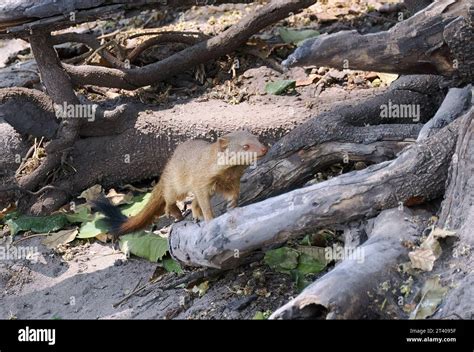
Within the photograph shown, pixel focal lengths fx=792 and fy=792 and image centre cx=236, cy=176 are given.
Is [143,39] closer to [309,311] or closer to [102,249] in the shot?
[102,249]

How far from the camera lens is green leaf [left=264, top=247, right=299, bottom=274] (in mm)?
4145

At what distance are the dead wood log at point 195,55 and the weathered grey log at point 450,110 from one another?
1786 millimetres

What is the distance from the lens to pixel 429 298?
325cm

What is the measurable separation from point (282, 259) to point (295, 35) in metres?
2.74

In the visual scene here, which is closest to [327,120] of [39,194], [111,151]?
[111,151]

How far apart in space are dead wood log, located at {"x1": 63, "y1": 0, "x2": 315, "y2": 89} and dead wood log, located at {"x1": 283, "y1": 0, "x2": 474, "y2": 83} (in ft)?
5.84

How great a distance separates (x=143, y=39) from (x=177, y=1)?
2.57 feet

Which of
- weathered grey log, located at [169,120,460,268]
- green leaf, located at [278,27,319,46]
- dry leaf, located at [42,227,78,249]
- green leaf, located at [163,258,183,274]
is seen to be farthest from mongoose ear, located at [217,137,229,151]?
green leaf, located at [278,27,319,46]

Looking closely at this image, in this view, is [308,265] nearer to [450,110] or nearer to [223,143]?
[223,143]

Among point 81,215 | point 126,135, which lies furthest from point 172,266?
point 126,135

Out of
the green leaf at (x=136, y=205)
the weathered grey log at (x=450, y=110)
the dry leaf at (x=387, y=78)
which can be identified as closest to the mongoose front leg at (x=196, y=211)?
the green leaf at (x=136, y=205)
